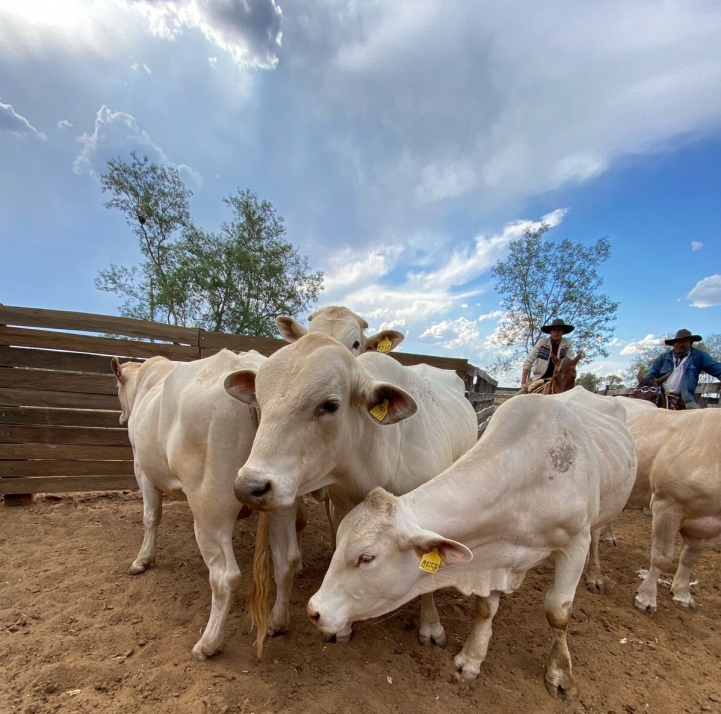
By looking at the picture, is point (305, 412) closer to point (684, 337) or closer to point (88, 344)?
point (88, 344)

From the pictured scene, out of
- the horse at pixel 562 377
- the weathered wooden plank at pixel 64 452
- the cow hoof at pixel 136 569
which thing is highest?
the horse at pixel 562 377

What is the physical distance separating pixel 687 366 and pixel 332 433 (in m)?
6.51

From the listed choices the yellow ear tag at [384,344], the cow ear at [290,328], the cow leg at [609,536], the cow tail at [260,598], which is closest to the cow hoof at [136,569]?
the cow tail at [260,598]

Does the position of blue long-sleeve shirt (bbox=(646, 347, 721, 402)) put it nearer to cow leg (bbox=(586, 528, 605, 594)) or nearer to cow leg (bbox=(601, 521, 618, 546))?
cow leg (bbox=(601, 521, 618, 546))

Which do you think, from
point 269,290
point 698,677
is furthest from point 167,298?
point 698,677

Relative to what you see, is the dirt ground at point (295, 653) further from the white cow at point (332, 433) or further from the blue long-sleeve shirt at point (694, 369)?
the blue long-sleeve shirt at point (694, 369)

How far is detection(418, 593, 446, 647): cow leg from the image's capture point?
270 centimetres

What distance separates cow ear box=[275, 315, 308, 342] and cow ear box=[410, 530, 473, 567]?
2.51 meters

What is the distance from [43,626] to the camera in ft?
8.76

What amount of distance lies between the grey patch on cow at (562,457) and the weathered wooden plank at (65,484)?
559 cm

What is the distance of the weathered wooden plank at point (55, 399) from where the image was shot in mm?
4898

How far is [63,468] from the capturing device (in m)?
5.14

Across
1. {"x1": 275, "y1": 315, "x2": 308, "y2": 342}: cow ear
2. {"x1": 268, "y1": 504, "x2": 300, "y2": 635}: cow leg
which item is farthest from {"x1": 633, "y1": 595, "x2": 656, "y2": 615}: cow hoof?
{"x1": 275, "y1": 315, "x2": 308, "y2": 342}: cow ear

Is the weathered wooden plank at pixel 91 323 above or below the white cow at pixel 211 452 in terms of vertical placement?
above
